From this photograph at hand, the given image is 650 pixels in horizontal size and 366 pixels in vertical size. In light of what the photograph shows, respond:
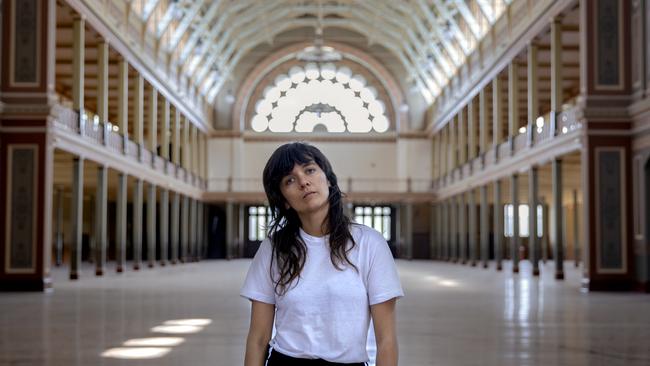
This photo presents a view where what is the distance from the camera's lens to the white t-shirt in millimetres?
3055

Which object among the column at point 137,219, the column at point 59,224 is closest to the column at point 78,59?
the column at point 137,219

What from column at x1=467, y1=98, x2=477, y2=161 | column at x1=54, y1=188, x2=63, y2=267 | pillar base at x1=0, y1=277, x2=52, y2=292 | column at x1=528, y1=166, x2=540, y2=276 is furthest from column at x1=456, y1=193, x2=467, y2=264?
pillar base at x1=0, y1=277, x2=52, y2=292

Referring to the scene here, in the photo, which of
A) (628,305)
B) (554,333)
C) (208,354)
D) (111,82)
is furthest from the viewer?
(111,82)

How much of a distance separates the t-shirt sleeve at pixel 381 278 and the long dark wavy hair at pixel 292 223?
0.24 feet

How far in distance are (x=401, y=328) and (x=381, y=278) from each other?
959 cm

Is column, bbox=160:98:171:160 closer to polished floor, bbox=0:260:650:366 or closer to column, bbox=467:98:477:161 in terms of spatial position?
column, bbox=467:98:477:161

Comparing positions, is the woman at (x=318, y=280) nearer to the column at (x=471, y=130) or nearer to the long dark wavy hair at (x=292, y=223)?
the long dark wavy hair at (x=292, y=223)

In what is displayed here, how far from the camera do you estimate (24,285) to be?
21844 mm

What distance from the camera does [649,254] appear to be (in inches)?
848

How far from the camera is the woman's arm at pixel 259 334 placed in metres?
3.21

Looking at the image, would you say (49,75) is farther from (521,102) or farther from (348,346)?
(521,102)

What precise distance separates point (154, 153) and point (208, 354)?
30.5 meters

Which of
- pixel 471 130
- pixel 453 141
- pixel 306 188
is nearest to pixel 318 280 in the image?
pixel 306 188

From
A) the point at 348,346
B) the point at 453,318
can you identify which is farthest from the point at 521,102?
the point at 348,346
